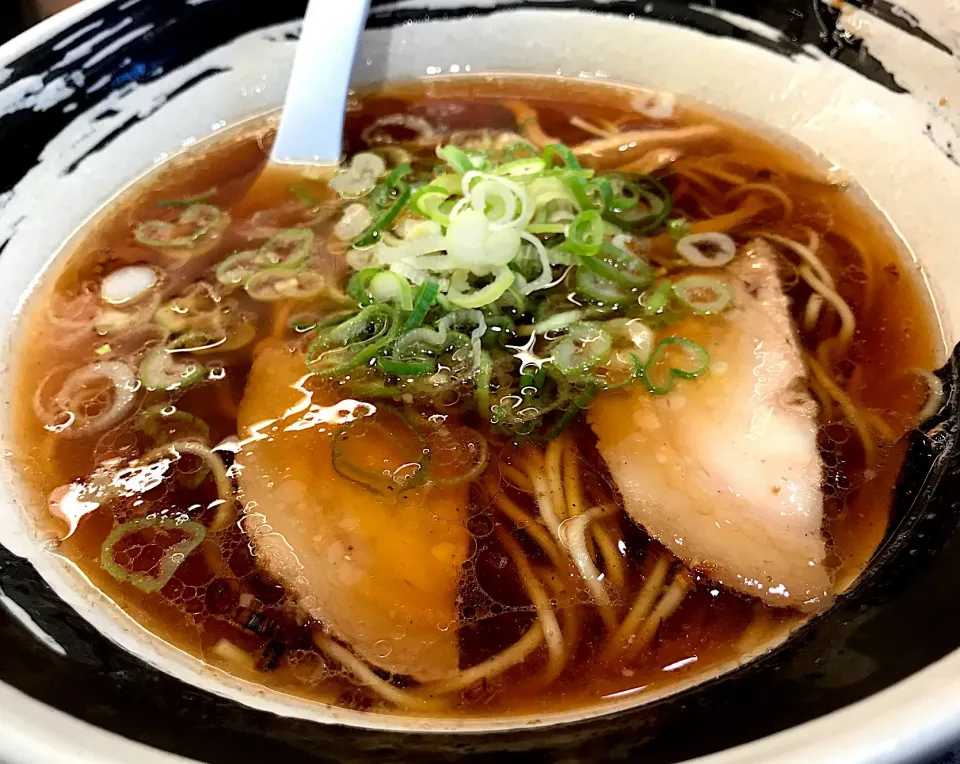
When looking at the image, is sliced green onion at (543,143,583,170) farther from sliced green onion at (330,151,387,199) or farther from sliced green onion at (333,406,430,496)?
sliced green onion at (333,406,430,496)

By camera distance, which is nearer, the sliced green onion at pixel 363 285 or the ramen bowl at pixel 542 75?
the ramen bowl at pixel 542 75

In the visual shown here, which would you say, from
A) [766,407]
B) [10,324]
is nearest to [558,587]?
[766,407]

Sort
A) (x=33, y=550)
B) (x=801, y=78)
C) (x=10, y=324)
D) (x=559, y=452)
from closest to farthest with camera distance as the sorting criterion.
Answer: (x=33, y=550) < (x=559, y=452) < (x=10, y=324) < (x=801, y=78)

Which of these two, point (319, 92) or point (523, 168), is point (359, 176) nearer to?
point (319, 92)

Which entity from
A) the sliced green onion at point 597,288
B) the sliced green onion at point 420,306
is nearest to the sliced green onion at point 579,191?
the sliced green onion at point 597,288

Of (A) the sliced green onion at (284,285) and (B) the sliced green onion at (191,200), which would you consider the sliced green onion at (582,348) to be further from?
(B) the sliced green onion at (191,200)

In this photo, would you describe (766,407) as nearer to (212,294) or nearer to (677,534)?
(677,534)

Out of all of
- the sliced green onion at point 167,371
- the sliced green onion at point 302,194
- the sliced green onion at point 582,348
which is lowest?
the sliced green onion at point 167,371
